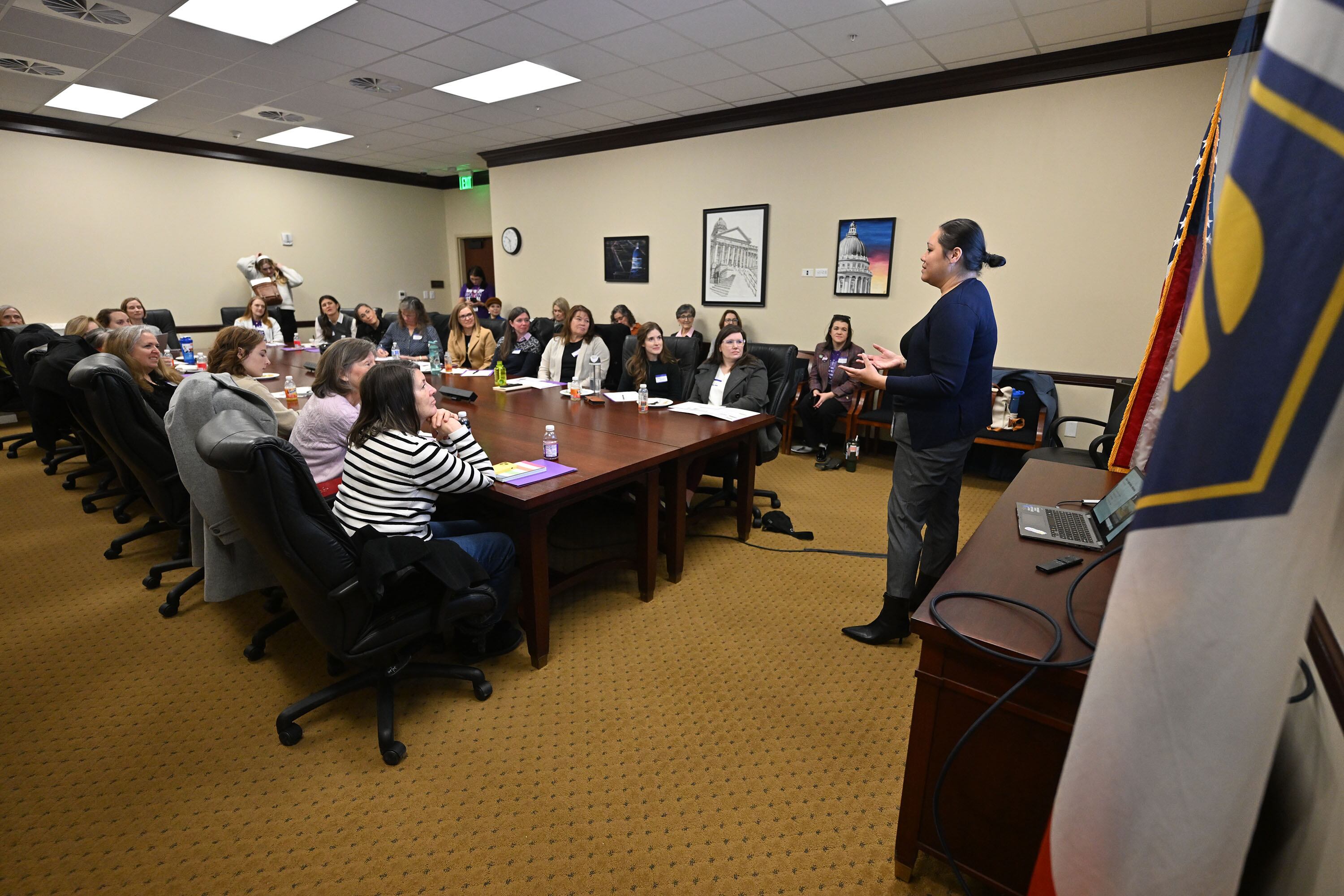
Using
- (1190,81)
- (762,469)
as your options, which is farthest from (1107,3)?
(762,469)

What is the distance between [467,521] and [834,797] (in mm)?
1613

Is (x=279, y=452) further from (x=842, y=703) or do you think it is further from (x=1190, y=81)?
(x=1190, y=81)

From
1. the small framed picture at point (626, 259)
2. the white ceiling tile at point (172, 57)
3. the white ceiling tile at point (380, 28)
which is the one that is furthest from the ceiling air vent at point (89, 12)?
the small framed picture at point (626, 259)

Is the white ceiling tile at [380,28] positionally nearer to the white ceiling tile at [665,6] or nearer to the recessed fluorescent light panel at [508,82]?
the recessed fluorescent light panel at [508,82]

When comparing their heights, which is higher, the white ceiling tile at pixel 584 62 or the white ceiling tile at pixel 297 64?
the white ceiling tile at pixel 584 62

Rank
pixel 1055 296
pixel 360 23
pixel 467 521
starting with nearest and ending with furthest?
pixel 467 521
pixel 360 23
pixel 1055 296

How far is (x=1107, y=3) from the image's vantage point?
343 centimetres

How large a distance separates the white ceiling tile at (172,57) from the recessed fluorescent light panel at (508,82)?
151 centimetres

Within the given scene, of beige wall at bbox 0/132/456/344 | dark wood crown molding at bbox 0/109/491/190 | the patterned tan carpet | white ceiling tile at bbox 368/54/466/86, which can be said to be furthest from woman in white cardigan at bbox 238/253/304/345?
the patterned tan carpet

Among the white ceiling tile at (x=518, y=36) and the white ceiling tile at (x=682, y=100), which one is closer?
the white ceiling tile at (x=518, y=36)

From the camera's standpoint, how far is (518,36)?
3.99 metres

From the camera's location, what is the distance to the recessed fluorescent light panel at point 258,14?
360 centimetres

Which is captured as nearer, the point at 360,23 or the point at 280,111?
the point at 360,23

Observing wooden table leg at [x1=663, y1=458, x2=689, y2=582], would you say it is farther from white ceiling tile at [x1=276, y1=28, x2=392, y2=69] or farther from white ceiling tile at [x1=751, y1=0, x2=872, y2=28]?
white ceiling tile at [x1=276, y1=28, x2=392, y2=69]
